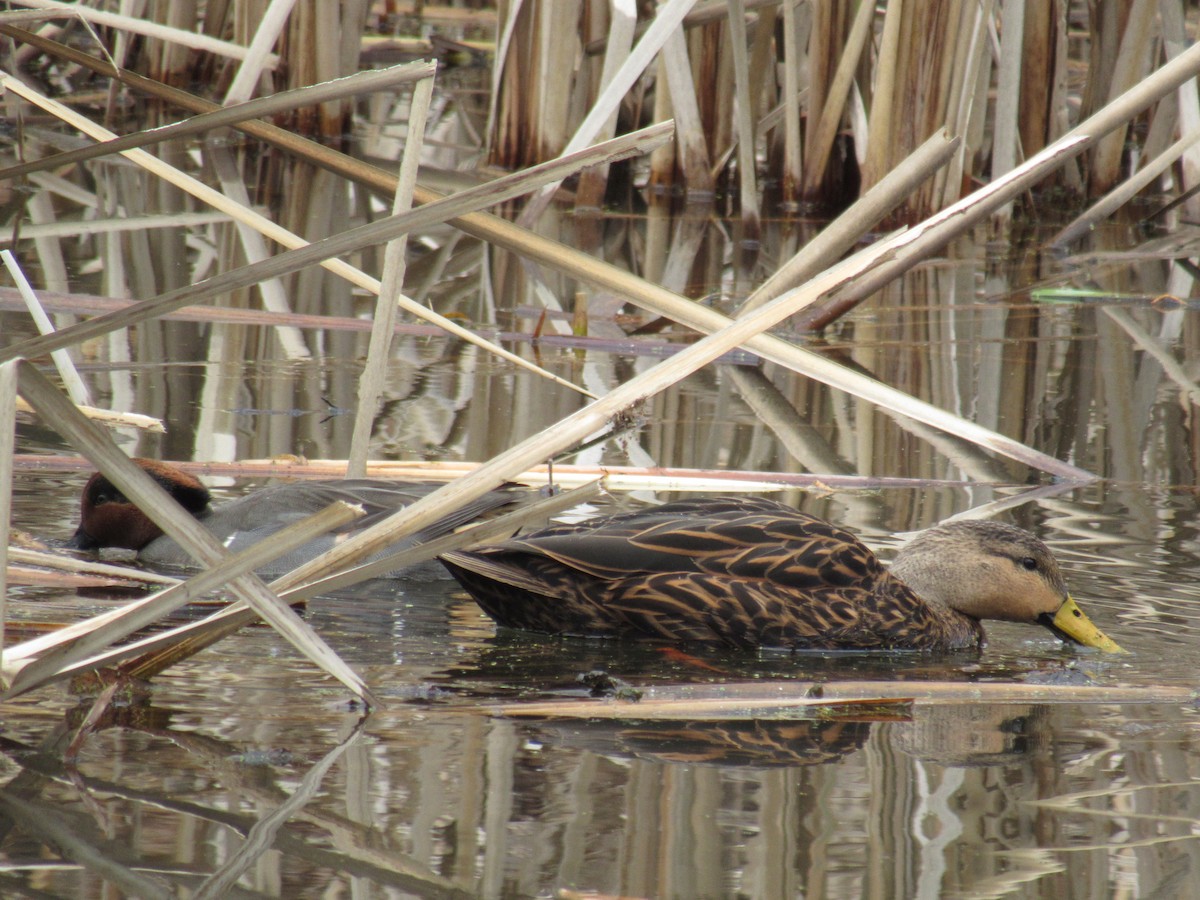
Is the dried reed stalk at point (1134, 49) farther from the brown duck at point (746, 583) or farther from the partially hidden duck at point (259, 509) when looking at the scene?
the partially hidden duck at point (259, 509)

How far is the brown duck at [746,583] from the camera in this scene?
4789mm

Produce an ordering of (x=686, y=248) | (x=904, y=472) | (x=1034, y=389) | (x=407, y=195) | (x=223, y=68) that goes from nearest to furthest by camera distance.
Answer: (x=407, y=195), (x=904, y=472), (x=1034, y=389), (x=686, y=248), (x=223, y=68)

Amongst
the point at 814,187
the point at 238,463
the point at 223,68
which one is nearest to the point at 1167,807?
the point at 238,463

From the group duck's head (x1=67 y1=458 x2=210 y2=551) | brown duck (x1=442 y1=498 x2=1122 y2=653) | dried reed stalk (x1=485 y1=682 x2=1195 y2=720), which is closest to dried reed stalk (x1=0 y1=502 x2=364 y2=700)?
dried reed stalk (x1=485 y1=682 x2=1195 y2=720)

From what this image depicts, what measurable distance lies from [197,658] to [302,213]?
7247 mm

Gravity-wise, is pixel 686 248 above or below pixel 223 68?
below

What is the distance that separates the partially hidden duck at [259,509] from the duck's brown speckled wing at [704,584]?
0.44 meters

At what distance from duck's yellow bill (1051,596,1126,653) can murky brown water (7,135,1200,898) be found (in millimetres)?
48

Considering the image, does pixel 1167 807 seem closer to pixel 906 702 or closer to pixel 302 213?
pixel 906 702

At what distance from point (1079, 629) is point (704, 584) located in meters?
0.99

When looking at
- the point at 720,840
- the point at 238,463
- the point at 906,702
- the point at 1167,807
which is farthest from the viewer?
the point at 238,463

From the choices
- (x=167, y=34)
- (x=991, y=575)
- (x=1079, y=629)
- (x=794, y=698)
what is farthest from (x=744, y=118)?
(x=794, y=698)

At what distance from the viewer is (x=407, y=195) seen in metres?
4.21

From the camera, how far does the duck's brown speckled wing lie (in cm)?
479
